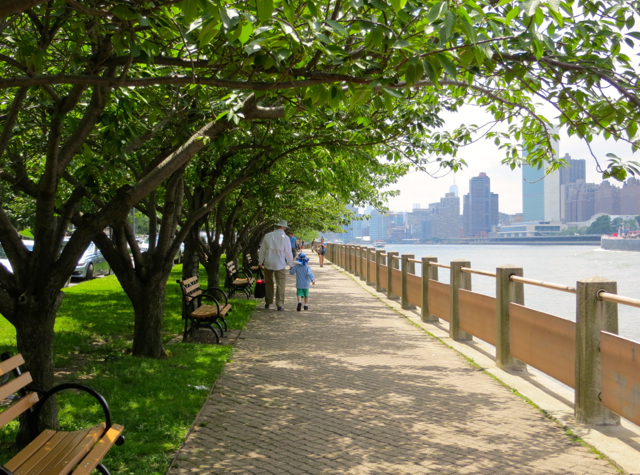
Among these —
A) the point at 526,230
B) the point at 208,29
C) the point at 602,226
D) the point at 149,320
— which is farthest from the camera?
the point at 526,230

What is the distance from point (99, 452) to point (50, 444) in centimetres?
37

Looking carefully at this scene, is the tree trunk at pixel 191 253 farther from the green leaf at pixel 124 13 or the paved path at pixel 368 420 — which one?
the green leaf at pixel 124 13

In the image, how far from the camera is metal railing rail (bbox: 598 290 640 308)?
489cm

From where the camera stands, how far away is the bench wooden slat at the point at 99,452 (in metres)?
3.37

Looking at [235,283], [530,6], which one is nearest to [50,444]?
[530,6]

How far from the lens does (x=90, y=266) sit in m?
25.4

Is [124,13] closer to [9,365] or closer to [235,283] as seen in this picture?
[9,365]

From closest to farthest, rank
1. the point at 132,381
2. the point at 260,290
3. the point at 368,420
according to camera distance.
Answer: the point at 368,420 → the point at 132,381 → the point at 260,290

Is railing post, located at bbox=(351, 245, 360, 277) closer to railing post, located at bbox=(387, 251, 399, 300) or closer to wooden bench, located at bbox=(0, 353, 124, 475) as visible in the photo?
railing post, located at bbox=(387, 251, 399, 300)

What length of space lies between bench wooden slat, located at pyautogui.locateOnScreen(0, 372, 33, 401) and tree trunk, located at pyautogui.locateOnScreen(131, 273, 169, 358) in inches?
173

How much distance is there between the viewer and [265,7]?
8.84 ft

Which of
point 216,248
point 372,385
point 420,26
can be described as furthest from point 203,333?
point 420,26

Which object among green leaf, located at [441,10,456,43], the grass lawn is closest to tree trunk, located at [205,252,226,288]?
the grass lawn

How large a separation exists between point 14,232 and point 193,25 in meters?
2.64
